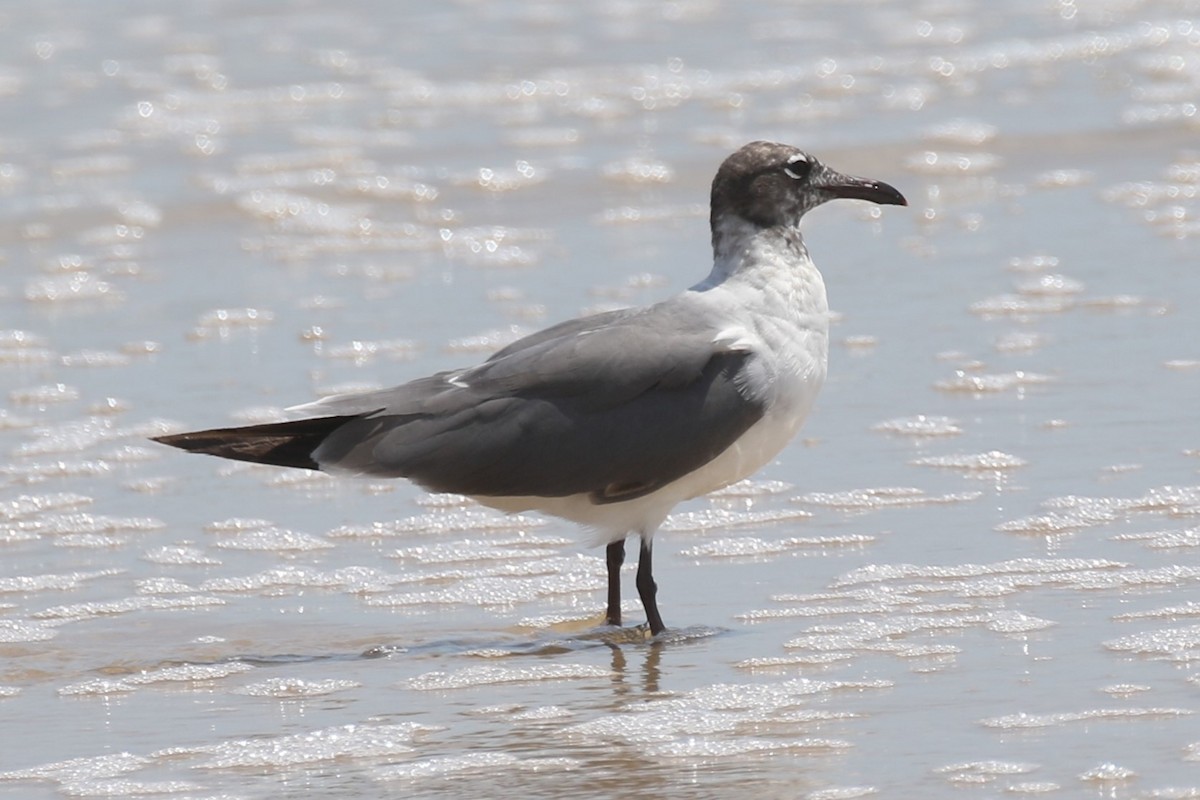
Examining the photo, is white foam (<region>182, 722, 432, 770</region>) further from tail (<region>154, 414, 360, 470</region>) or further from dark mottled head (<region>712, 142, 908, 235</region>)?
dark mottled head (<region>712, 142, 908, 235</region>)

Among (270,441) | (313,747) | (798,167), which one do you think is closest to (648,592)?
(270,441)

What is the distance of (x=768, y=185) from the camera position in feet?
21.4

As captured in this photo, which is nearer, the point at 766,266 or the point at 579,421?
the point at 579,421

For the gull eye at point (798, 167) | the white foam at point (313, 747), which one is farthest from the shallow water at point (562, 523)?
the gull eye at point (798, 167)

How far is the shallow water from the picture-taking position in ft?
16.5

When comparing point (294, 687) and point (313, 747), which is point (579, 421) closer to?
point (294, 687)

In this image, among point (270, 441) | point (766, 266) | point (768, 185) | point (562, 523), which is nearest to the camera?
point (270, 441)

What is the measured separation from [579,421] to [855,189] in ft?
4.29

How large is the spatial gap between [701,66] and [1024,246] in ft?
19.2

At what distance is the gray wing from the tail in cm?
4

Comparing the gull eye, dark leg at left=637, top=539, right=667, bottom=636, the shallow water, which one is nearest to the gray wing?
dark leg at left=637, top=539, right=667, bottom=636

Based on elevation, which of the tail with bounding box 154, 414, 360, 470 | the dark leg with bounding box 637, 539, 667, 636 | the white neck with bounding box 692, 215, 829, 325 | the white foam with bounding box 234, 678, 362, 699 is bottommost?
the white foam with bounding box 234, 678, 362, 699

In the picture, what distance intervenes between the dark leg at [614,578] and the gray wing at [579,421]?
0.72 ft

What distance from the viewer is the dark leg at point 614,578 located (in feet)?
20.0
